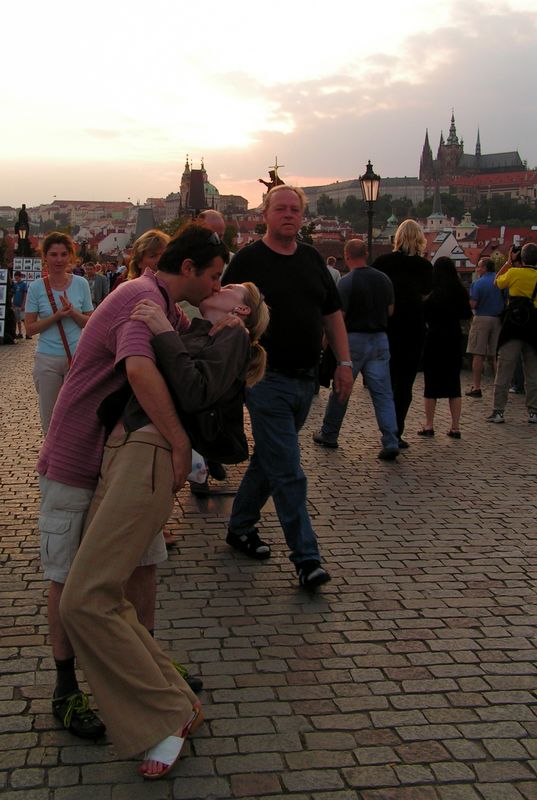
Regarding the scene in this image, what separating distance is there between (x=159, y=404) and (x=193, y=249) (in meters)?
0.57

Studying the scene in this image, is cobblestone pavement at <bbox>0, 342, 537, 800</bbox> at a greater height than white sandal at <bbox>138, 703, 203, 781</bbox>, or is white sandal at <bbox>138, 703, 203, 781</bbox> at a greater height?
white sandal at <bbox>138, 703, 203, 781</bbox>

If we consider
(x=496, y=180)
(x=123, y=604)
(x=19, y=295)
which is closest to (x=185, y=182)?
(x=496, y=180)

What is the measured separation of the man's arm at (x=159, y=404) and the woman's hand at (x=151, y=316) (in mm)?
107

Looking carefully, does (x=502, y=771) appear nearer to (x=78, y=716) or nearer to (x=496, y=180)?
(x=78, y=716)

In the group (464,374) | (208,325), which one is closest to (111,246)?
(464,374)

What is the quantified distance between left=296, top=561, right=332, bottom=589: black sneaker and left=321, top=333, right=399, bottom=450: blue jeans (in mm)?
3523

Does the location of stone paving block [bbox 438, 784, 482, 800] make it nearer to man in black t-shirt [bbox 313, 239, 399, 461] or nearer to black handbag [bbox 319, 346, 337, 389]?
black handbag [bbox 319, 346, 337, 389]

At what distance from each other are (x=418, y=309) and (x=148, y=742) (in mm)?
6510

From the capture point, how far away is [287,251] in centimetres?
519

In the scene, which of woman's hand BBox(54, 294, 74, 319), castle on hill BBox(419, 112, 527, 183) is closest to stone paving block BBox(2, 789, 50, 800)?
woman's hand BBox(54, 294, 74, 319)

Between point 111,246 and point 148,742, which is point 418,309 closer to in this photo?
point 148,742

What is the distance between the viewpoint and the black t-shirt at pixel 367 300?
8.46 metres

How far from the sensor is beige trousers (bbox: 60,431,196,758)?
3033 millimetres

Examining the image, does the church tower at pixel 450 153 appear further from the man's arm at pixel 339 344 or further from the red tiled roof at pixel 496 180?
the man's arm at pixel 339 344
